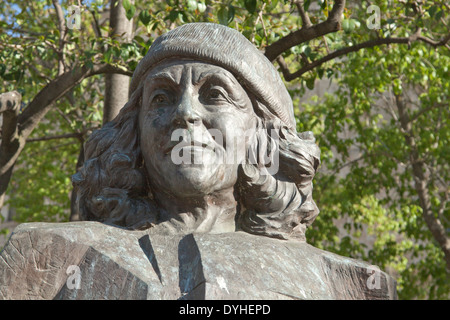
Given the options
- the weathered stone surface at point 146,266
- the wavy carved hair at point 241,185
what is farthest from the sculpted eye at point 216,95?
the weathered stone surface at point 146,266

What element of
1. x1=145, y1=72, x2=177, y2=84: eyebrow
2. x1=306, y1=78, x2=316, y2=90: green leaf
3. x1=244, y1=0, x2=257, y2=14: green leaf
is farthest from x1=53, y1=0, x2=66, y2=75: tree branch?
x1=145, y1=72, x2=177, y2=84: eyebrow

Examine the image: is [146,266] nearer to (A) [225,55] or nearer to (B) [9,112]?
(A) [225,55]

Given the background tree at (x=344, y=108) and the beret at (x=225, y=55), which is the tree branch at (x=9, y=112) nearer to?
the background tree at (x=344, y=108)

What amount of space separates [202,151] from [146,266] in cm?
71

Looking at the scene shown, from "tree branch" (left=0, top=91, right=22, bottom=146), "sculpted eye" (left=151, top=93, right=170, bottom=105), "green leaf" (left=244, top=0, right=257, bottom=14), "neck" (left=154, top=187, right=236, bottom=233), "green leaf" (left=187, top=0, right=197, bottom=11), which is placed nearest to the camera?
"neck" (left=154, top=187, right=236, bottom=233)

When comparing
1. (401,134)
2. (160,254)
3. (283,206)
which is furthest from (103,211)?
(401,134)

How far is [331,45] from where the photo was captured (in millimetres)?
8961

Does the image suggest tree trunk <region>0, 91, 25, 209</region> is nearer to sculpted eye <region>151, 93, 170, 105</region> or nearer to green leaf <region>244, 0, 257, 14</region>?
green leaf <region>244, 0, 257, 14</region>

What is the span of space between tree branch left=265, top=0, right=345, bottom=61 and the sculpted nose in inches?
125

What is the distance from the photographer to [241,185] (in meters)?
4.89

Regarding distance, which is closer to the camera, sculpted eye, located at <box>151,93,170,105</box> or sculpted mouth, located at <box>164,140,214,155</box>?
sculpted mouth, located at <box>164,140,214,155</box>

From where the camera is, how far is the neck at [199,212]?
471cm

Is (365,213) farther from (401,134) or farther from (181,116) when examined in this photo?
(181,116)

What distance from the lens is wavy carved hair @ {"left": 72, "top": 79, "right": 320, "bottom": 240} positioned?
485cm
